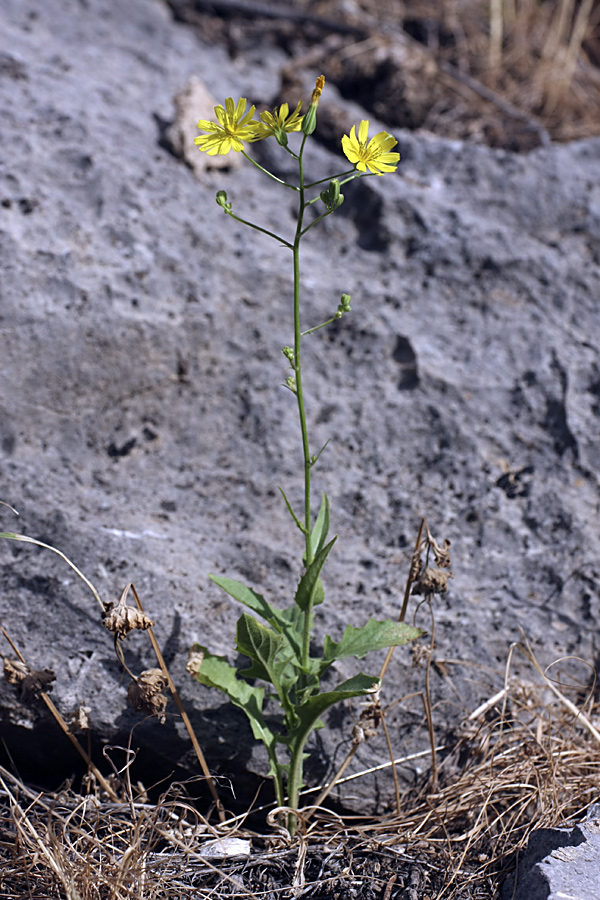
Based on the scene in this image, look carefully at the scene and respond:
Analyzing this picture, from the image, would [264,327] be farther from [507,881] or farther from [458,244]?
[507,881]

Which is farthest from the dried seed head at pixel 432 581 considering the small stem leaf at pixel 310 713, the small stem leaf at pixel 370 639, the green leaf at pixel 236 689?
the green leaf at pixel 236 689

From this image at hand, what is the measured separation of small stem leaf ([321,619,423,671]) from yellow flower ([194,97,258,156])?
1.26 metres

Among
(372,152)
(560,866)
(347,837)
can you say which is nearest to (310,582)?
(347,837)

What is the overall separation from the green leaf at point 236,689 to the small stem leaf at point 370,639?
25cm

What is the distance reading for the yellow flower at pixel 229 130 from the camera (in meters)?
1.47

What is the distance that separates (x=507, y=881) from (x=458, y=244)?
2.40 meters

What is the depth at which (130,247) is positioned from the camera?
8.61ft

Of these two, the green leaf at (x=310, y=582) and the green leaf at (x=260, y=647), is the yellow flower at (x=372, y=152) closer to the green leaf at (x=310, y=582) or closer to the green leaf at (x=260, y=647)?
the green leaf at (x=310, y=582)

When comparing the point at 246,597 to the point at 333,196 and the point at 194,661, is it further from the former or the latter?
the point at 333,196

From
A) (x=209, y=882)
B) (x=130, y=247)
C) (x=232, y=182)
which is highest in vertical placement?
(x=232, y=182)

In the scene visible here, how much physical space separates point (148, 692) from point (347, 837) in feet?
2.29

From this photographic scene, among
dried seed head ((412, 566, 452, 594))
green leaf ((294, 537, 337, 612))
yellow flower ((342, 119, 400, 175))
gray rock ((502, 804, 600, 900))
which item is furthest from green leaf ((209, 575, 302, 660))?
yellow flower ((342, 119, 400, 175))

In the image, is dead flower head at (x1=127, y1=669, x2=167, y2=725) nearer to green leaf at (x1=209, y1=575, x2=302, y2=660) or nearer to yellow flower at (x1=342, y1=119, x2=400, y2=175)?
green leaf at (x1=209, y1=575, x2=302, y2=660)

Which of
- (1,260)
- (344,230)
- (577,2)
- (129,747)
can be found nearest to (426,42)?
(577,2)
